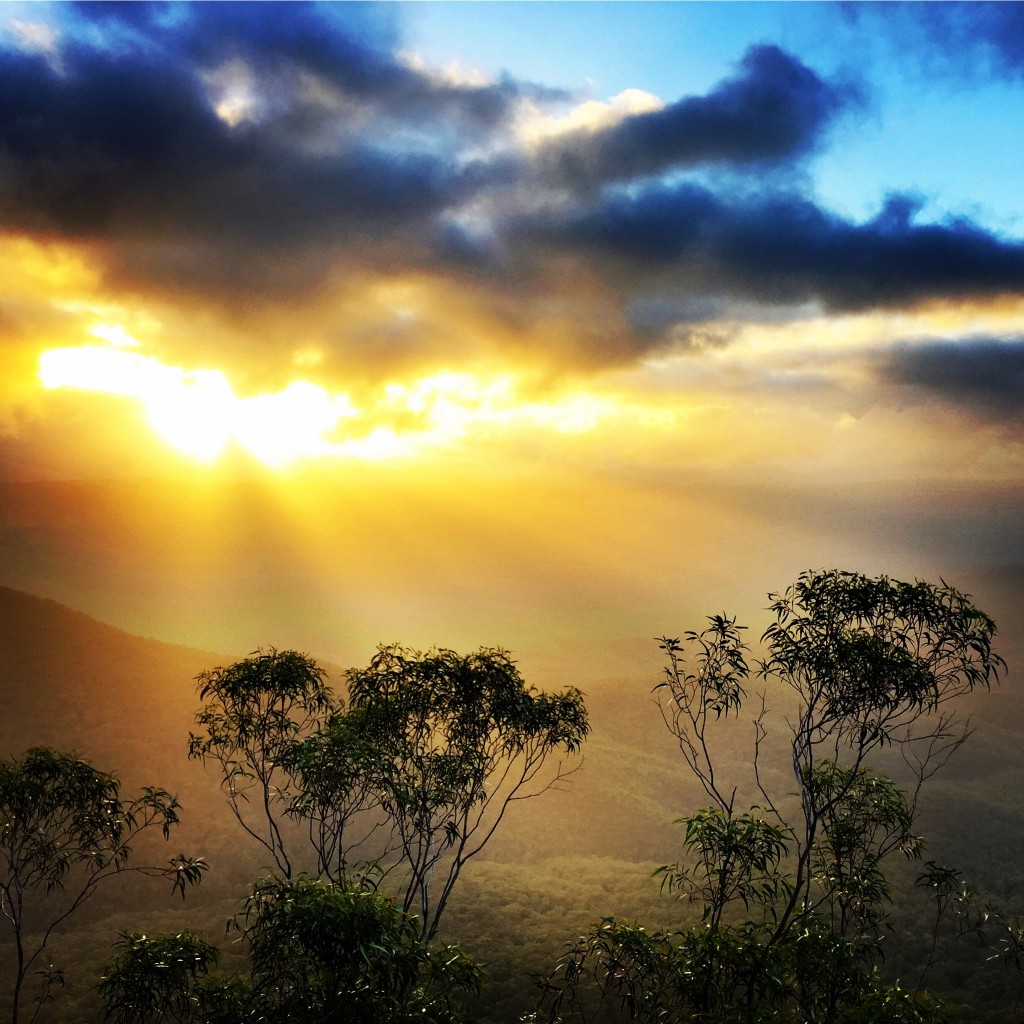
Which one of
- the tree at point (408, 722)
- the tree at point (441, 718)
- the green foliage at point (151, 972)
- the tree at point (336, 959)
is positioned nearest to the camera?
the tree at point (336, 959)

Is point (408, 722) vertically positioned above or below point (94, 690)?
above

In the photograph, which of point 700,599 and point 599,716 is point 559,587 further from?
point 599,716

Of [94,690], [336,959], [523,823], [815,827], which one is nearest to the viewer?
[336,959]

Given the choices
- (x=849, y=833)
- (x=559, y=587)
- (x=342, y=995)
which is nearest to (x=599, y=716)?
(x=849, y=833)

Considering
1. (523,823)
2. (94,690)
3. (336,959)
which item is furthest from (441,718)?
(94,690)

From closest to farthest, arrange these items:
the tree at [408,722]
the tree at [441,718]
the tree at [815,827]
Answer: the tree at [815,827] < the tree at [408,722] < the tree at [441,718]

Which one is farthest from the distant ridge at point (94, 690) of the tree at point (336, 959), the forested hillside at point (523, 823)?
the tree at point (336, 959)

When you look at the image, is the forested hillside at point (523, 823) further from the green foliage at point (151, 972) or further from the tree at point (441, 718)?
the green foliage at point (151, 972)

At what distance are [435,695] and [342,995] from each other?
4.94 meters

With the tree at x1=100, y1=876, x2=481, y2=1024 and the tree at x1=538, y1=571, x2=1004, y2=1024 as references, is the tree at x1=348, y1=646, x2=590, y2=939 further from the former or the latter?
the tree at x1=100, y1=876, x2=481, y2=1024

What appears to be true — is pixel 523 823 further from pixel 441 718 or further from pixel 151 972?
pixel 151 972

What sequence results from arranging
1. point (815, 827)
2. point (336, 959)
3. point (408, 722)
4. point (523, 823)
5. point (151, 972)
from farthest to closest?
point (523, 823), point (408, 722), point (815, 827), point (151, 972), point (336, 959)

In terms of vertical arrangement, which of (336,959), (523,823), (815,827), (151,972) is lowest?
(523,823)

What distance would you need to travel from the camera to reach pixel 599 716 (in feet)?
194
